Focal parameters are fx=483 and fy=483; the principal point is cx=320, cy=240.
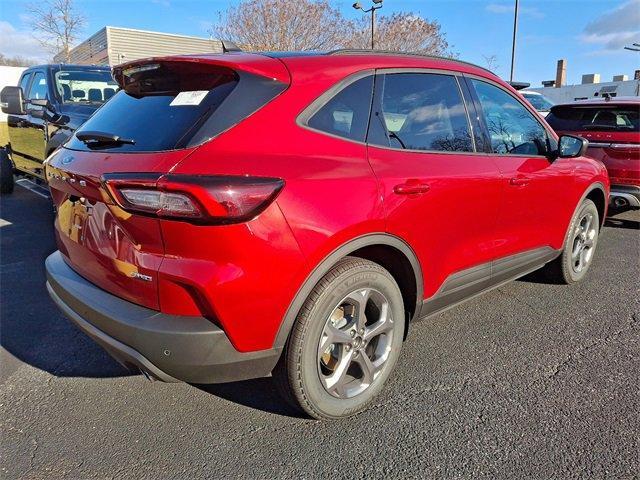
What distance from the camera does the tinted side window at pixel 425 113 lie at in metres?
2.61

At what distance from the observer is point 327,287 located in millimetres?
2207

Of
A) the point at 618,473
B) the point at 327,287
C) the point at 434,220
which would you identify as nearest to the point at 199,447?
the point at 327,287

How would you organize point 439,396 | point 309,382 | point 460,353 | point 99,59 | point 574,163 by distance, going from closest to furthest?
point 309,382
point 439,396
point 460,353
point 574,163
point 99,59

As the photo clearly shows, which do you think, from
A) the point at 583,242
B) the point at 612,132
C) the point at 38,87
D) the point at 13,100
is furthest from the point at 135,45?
the point at 583,242

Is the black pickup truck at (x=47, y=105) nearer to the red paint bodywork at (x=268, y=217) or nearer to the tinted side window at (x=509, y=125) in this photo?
the red paint bodywork at (x=268, y=217)

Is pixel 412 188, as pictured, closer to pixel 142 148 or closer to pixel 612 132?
pixel 142 148

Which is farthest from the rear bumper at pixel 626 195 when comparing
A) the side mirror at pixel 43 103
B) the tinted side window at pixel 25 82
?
the tinted side window at pixel 25 82

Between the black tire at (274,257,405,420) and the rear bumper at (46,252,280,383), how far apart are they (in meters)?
0.13

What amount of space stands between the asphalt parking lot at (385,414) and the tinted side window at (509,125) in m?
1.29

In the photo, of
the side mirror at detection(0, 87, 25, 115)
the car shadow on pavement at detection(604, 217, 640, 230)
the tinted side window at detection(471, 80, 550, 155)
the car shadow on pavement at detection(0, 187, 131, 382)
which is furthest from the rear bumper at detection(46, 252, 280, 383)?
the car shadow on pavement at detection(604, 217, 640, 230)

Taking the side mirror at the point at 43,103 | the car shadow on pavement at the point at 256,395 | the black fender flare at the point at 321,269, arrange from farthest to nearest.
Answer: the side mirror at the point at 43,103
the car shadow on pavement at the point at 256,395
the black fender flare at the point at 321,269

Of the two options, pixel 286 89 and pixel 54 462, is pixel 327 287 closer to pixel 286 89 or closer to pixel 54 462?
pixel 286 89

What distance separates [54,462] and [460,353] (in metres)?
2.34

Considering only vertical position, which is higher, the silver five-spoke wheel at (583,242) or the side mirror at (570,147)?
the side mirror at (570,147)
